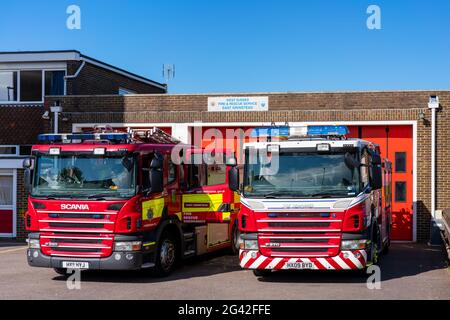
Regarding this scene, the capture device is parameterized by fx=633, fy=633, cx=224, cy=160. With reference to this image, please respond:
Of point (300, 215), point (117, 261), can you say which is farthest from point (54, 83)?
point (300, 215)

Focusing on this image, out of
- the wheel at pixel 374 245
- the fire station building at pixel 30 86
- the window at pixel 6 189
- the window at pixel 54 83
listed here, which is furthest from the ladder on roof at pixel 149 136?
the window at pixel 54 83

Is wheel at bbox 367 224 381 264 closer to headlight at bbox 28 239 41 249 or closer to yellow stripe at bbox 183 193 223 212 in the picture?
yellow stripe at bbox 183 193 223 212

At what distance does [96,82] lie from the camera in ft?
74.6

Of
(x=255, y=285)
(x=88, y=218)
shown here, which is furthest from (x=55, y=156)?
(x=255, y=285)

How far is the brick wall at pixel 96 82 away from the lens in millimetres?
21234

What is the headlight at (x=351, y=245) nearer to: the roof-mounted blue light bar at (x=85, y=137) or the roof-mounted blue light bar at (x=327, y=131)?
the roof-mounted blue light bar at (x=327, y=131)

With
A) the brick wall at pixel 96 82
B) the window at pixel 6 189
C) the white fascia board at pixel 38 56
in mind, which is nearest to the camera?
the window at pixel 6 189

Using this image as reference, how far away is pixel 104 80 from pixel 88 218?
13.2 metres

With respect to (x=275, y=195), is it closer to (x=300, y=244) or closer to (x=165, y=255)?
(x=300, y=244)

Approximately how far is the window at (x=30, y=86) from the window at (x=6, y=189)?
2.99 m

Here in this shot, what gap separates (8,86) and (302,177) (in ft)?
45.9
